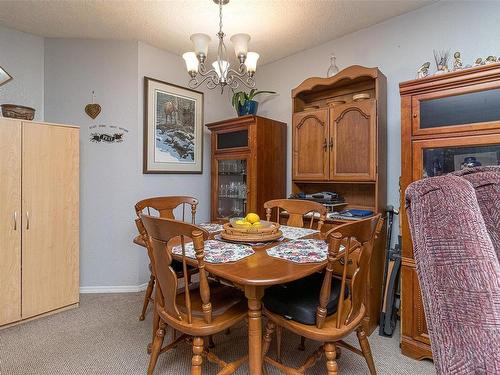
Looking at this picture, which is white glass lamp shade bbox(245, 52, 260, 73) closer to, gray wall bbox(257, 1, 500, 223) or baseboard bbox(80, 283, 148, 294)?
gray wall bbox(257, 1, 500, 223)

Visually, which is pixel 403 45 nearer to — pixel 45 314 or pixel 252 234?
pixel 252 234

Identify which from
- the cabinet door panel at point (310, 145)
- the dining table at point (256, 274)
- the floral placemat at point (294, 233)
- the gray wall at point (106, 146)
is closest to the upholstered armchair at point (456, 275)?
the dining table at point (256, 274)

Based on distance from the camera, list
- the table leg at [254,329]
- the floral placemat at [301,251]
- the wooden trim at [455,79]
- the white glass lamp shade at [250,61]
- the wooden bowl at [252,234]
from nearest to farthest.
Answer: the table leg at [254,329] → the floral placemat at [301,251] → the wooden trim at [455,79] → the wooden bowl at [252,234] → the white glass lamp shade at [250,61]

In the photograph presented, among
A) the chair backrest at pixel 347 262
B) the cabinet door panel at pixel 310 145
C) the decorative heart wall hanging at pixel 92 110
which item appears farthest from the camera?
the decorative heart wall hanging at pixel 92 110

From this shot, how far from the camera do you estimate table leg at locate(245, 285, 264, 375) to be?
1334 millimetres

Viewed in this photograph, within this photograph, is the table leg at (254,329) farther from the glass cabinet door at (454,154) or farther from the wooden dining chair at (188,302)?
the glass cabinet door at (454,154)

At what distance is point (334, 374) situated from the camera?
4.39 ft

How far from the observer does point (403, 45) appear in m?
2.50

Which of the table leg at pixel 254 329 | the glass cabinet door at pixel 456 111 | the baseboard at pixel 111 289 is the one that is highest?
the glass cabinet door at pixel 456 111

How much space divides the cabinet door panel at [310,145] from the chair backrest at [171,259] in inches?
66.6

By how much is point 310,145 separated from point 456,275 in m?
2.20

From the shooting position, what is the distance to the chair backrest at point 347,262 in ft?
3.94

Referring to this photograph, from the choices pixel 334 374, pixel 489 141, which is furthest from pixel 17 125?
pixel 489 141

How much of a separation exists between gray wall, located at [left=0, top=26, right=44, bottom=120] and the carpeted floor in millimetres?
2036
